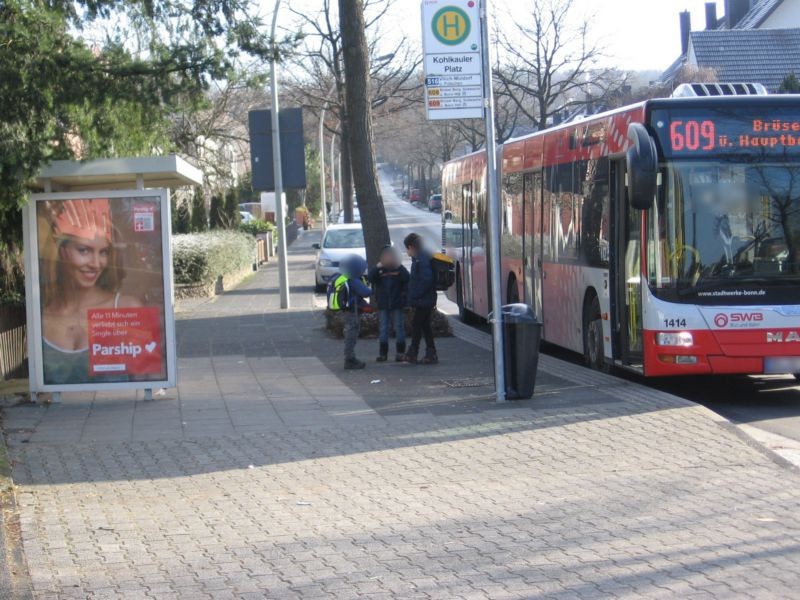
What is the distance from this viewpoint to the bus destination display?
10.9 meters

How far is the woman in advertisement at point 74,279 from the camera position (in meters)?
11.3

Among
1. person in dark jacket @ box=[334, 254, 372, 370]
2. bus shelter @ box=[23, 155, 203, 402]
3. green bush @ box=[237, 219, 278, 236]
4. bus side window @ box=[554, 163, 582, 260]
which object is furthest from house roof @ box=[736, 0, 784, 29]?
bus shelter @ box=[23, 155, 203, 402]

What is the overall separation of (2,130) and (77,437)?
2987 mm

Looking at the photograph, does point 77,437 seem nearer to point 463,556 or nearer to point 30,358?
point 30,358

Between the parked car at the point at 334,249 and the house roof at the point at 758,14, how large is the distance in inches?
1431

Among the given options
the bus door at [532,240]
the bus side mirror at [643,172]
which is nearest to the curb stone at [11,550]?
the bus side mirror at [643,172]

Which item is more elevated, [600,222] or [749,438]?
[600,222]

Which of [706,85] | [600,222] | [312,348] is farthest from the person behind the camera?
[312,348]

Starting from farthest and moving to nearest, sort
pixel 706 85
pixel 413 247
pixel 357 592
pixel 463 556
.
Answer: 1. pixel 413 247
2. pixel 706 85
3. pixel 463 556
4. pixel 357 592

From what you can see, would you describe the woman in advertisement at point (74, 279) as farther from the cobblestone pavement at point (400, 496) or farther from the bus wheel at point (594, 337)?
the bus wheel at point (594, 337)

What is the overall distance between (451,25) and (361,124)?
281 inches

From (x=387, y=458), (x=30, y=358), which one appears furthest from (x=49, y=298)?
(x=387, y=458)

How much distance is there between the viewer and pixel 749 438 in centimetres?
895

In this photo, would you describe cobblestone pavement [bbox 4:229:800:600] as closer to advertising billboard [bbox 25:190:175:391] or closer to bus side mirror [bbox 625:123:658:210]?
advertising billboard [bbox 25:190:175:391]
